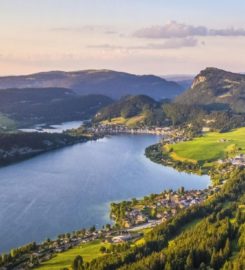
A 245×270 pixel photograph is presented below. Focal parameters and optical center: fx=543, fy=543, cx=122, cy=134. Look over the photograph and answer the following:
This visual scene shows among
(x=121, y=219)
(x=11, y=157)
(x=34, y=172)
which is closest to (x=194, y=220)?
(x=121, y=219)

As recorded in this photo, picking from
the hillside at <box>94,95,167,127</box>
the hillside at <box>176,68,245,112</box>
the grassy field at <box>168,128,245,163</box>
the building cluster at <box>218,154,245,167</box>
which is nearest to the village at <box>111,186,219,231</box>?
the building cluster at <box>218,154,245,167</box>

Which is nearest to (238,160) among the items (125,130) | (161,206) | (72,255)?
(161,206)

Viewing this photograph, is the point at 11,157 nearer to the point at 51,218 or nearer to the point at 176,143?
the point at 176,143

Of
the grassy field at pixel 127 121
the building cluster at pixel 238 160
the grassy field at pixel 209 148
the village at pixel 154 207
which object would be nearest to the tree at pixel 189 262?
the village at pixel 154 207

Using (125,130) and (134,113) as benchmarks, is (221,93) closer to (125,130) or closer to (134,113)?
(134,113)

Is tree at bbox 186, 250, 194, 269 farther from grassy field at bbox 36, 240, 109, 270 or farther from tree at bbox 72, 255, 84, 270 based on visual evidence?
grassy field at bbox 36, 240, 109, 270
